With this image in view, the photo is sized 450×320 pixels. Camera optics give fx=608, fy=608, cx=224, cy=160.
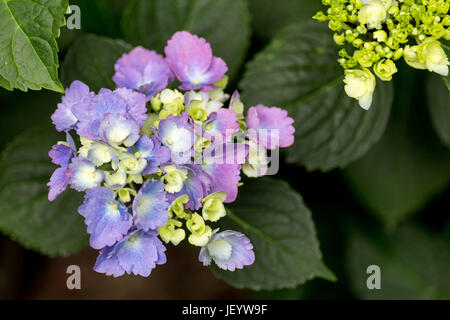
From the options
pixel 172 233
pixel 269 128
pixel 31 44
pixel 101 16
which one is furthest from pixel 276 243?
pixel 101 16

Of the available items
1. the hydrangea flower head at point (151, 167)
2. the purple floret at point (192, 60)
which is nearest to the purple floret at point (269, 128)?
the hydrangea flower head at point (151, 167)

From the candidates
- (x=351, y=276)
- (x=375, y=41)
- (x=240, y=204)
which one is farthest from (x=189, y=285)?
(x=375, y=41)

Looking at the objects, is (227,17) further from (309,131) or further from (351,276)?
(351,276)

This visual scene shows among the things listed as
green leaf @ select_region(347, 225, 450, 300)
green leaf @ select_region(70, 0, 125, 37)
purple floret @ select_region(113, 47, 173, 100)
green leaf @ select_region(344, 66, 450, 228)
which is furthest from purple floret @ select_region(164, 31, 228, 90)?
green leaf @ select_region(347, 225, 450, 300)

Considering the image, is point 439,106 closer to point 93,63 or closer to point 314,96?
point 314,96

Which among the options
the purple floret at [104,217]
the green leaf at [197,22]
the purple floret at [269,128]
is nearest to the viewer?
the purple floret at [104,217]

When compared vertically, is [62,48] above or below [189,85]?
above

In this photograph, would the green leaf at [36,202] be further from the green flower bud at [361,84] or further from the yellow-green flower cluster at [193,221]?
the green flower bud at [361,84]

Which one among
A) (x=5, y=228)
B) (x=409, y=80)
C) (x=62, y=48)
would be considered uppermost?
(x=62, y=48)
